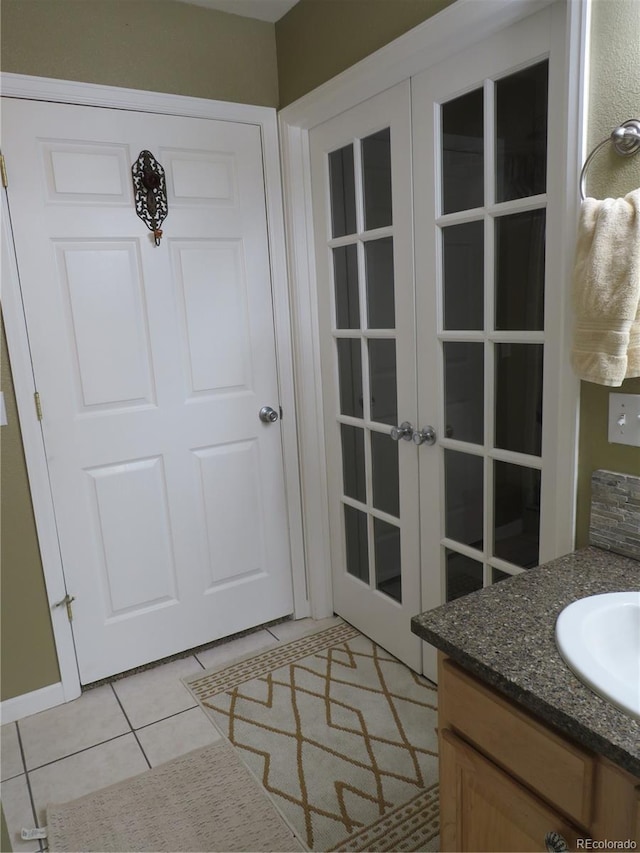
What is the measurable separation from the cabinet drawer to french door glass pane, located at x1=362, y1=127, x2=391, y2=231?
1.48m

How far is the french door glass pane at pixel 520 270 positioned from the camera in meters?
1.58

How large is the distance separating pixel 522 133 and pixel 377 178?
23.3 inches

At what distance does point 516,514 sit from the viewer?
1.77 meters

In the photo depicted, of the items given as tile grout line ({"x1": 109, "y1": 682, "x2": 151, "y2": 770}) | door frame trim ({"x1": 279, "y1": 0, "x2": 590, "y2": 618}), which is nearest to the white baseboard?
tile grout line ({"x1": 109, "y1": 682, "x2": 151, "y2": 770})

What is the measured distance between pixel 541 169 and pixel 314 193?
1.04 metres

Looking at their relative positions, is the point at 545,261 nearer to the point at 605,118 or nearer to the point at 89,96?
the point at 605,118

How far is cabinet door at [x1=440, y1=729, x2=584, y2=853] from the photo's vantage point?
3.24 feet

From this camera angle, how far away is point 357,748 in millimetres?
1910

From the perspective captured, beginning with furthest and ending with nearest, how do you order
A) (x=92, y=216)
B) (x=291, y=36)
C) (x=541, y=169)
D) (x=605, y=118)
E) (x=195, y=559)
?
(x=195, y=559) → (x=291, y=36) → (x=92, y=216) → (x=541, y=169) → (x=605, y=118)

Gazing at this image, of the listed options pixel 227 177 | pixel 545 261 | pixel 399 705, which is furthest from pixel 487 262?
pixel 399 705

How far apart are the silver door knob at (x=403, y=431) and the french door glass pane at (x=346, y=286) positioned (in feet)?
1.39

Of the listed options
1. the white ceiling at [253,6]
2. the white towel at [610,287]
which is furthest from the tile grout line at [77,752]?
the white ceiling at [253,6]

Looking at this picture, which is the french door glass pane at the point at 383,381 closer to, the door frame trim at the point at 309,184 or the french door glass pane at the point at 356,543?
the door frame trim at the point at 309,184

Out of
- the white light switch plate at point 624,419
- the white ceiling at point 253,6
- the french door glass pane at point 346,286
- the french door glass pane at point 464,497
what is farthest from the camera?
the french door glass pane at point 346,286
